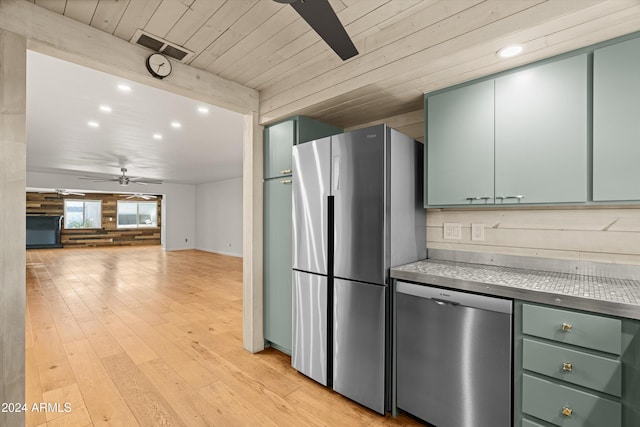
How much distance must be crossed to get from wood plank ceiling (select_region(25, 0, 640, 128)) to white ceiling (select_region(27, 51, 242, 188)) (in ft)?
4.47

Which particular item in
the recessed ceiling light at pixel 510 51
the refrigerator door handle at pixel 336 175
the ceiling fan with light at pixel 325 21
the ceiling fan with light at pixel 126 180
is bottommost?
the refrigerator door handle at pixel 336 175

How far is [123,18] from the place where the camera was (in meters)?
1.74

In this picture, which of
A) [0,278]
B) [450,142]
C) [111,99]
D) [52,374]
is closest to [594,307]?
[450,142]

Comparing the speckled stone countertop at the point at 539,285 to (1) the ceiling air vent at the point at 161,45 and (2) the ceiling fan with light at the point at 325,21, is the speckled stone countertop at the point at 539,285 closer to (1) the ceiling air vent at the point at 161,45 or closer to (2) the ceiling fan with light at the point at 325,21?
(2) the ceiling fan with light at the point at 325,21

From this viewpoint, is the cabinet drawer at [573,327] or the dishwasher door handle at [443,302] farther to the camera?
the dishwasher door handle at [443,302]

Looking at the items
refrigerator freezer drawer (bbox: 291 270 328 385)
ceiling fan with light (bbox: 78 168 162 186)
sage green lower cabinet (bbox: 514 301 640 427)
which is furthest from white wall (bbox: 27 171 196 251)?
sage green lower cabinet (bbox: 514 301 640 427)

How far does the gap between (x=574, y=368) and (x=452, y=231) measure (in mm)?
1137

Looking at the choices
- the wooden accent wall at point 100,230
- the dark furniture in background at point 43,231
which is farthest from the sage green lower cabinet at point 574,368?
the dark furniture in background at point 43,231

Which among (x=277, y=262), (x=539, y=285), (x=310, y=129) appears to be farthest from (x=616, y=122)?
(x=277, y=262)

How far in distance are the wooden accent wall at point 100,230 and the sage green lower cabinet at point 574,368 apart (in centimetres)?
1458

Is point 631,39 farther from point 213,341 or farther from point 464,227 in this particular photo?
point 213,341

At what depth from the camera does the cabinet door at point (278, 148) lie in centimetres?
263

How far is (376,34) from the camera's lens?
1.91 meters

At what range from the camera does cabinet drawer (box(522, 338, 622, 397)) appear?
4.00 feet
